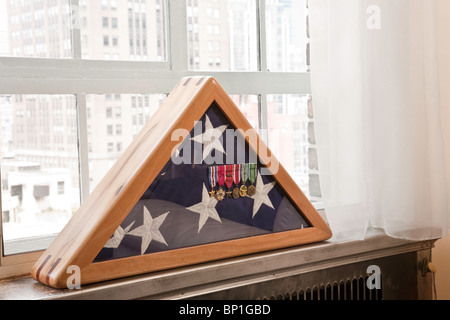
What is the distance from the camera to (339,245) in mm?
1735

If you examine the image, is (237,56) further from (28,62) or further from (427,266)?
(427,266)

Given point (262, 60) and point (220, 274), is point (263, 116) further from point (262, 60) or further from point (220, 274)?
point (220, 274)

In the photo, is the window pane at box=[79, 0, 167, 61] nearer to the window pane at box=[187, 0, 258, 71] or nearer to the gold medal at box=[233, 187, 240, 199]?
the window pane at box=[187, 0, 258, 71]

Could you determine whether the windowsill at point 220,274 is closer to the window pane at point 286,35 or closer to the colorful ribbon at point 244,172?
the colorful ribbon at point 244,172

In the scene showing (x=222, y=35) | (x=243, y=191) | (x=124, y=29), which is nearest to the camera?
(x=243, y=191)

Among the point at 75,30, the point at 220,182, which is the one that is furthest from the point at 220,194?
the point at 75,30

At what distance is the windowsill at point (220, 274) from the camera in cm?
134

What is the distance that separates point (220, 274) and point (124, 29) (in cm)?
76

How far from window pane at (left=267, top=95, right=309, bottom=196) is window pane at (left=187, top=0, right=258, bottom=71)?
0.17 meters

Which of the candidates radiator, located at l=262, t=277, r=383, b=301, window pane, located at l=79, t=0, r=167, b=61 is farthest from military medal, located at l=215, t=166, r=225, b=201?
window pane, located at l=79, t=0, r=167, b=61

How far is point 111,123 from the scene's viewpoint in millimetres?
1698
